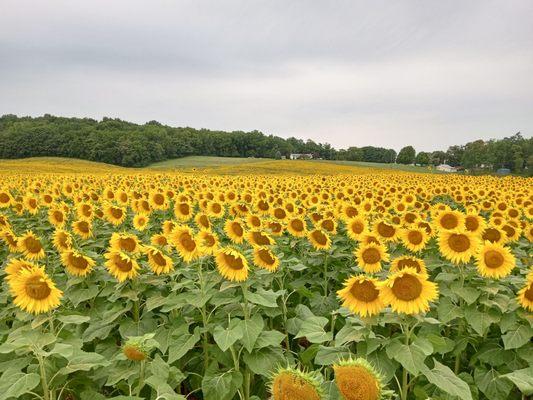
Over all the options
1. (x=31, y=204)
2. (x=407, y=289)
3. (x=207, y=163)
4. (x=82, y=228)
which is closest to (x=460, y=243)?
(x=407, y=289)

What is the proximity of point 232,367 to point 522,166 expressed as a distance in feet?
334

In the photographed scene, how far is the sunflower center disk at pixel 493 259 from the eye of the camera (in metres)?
3.96

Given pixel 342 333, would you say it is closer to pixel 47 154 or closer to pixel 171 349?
pixel 171 349

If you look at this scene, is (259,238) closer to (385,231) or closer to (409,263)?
(409,263)

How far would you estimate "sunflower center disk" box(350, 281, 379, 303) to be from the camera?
116 inches

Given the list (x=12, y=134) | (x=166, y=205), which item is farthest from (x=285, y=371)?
(x=12, y=134)

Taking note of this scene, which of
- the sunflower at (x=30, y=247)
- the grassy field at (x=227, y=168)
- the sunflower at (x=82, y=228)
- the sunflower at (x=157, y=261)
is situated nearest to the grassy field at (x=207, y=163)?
the grassy field at (x=227, y=168)

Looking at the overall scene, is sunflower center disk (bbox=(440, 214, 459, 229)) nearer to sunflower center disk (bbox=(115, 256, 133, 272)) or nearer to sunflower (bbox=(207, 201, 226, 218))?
sunflower (bbox=(207, 201, 226, 218))

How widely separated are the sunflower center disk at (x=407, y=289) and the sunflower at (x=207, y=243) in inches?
71.9

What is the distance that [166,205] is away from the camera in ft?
28.1

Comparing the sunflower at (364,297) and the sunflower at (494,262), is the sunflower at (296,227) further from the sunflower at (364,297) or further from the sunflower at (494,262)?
the sunflower at (364,297)

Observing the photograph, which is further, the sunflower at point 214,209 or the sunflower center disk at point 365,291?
the sunflower at point 214,209

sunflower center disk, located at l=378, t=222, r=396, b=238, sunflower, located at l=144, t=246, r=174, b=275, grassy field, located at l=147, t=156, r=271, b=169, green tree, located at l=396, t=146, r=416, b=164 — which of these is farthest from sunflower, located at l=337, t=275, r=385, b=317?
green tree, located at l=396, t=146, r=416, b=164

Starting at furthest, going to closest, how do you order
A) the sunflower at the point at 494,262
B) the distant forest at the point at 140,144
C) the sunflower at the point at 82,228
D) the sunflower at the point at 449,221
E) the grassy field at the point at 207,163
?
the distant forest at the point at 140,144, the grassy field at the point at 207,163, the sunflower at the point at 82,228, the sunflower at the point at 449,221, the sunflower at the point at 494,262
